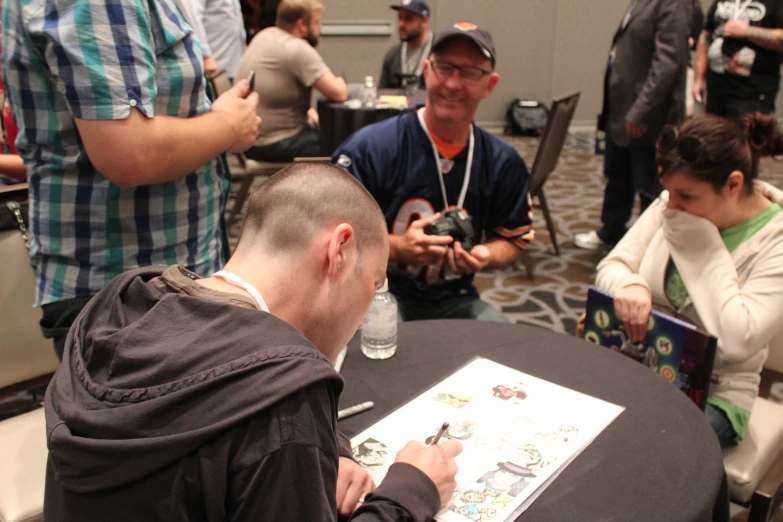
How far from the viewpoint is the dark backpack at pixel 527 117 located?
7512 mm

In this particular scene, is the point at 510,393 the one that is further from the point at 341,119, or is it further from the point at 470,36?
the point at 341,119

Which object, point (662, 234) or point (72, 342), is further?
point (662, 234)

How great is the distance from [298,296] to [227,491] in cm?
26

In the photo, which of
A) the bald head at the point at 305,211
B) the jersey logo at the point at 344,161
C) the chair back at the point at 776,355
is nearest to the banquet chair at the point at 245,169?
the jersey logo at the point at 344,161

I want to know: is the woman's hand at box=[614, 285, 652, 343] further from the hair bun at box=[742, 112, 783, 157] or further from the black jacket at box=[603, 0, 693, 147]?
the black jacket at box=[603, 0, 693, 147]

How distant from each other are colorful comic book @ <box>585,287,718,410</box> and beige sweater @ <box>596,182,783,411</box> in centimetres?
10

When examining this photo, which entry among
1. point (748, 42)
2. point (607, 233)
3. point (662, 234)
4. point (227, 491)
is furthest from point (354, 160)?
point (748, 42)

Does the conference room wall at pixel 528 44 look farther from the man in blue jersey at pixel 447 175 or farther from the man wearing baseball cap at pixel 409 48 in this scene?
the man in blue jersey at pixel 447 175

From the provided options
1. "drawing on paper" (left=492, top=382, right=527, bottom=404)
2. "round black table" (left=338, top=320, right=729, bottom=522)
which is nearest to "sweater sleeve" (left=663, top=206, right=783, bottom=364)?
"round black table" (left=338, top=320, right=729, bottom=522)

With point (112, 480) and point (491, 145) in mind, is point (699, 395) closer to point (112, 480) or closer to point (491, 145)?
point (491, 145)

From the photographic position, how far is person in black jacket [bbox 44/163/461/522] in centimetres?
69

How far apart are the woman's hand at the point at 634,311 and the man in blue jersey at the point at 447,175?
1.31 ft

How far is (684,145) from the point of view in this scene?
172cm

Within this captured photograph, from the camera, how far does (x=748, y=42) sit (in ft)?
12.8
